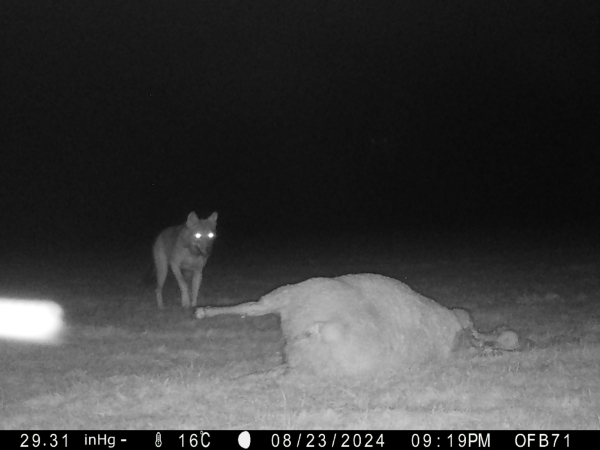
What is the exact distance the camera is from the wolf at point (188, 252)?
12.2 metres

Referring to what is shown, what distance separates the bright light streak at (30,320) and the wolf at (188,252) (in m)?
1.92

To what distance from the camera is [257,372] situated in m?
6.84

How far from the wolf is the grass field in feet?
1.38

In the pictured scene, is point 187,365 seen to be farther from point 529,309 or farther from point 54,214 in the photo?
point 54,214

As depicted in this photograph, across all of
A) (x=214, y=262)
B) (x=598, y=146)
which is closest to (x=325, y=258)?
(x=214, y=262)

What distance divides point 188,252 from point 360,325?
20.0 feet
